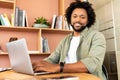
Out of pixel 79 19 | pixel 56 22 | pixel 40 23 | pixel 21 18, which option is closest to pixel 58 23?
pixel 56 22

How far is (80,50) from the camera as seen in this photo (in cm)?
167

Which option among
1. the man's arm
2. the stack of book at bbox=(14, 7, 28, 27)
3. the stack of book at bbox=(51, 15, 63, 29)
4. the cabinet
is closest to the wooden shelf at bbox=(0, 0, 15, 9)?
the stack of book at bbox=(14, 7, 28, 27)

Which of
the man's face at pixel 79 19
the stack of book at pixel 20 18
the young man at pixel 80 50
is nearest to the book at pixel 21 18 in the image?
the stack of book at pixel 20 18

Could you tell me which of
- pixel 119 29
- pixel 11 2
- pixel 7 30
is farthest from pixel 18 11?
pixel 119 29

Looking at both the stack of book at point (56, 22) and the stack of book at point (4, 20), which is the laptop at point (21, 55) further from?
the stack of book at point (56, 22)

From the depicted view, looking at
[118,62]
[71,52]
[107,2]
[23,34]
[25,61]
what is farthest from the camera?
[23,34]

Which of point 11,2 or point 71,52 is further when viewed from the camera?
point 11,2

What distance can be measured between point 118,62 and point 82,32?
0.66 metres

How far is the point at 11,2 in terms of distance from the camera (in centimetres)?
270

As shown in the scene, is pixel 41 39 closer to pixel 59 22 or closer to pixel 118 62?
pixel 59 22

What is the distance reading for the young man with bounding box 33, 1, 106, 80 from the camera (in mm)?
1243

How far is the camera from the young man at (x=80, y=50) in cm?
124

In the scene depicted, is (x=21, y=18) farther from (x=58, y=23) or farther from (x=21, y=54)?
(x=21, y=54)

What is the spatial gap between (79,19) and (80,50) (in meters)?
0.40
